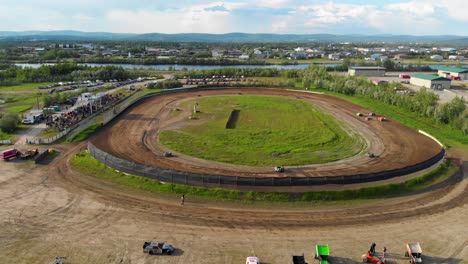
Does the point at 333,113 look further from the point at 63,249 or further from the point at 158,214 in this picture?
the point at 63,249

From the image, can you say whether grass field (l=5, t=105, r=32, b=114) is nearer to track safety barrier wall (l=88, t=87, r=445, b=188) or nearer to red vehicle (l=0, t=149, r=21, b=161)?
red vehicle (l=0, t=149, r=21, b=161)

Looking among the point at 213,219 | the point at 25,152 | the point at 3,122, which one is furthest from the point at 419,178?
the point at 3,122

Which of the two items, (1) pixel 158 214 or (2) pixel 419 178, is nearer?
(1) pixel 158 214

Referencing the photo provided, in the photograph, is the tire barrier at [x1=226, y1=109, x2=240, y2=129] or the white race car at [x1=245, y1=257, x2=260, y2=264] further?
the tire barrier at [x1=226, y1=109, x2=240, y2=129]

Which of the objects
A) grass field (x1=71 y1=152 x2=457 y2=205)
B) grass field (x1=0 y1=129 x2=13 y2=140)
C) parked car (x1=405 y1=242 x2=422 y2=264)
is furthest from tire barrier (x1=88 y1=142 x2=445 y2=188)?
grass field (x1=0 y1=129 x2=13 y2=140)

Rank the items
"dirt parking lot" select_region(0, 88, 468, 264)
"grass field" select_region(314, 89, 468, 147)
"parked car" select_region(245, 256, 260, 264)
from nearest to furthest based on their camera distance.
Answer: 1. "parked car" select_region(245, 256, 260, 264)
2. "dirt parking lot" select_region(0, 88, 468, 264)
3. "grass field" select_region(314, 89, 468, 147)

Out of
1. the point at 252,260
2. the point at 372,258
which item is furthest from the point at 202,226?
the point at 372,258
